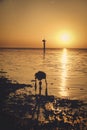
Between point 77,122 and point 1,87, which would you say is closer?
point 77,122

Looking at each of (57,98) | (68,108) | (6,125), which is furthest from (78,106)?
(6,125)

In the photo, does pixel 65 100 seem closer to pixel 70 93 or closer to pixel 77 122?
pixel 70 93

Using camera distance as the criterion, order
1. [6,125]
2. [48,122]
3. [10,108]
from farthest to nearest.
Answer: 1. [10,108]
2. [48,122]
3. [6,125]

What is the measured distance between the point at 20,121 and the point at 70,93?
36.9ft

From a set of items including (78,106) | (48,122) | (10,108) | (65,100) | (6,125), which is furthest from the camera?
(65,100)

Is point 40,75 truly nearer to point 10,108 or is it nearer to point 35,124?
point 10,108

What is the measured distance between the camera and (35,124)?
16266 millimetres

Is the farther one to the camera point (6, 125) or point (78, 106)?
point (78, 106)

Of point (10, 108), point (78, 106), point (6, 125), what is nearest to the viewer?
point (6, 125)

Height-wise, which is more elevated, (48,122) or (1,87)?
(1,87)

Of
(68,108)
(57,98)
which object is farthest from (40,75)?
(68,108)

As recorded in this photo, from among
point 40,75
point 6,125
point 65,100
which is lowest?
point 6,125

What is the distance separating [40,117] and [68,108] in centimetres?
347

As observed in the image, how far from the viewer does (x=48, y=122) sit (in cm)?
1673
